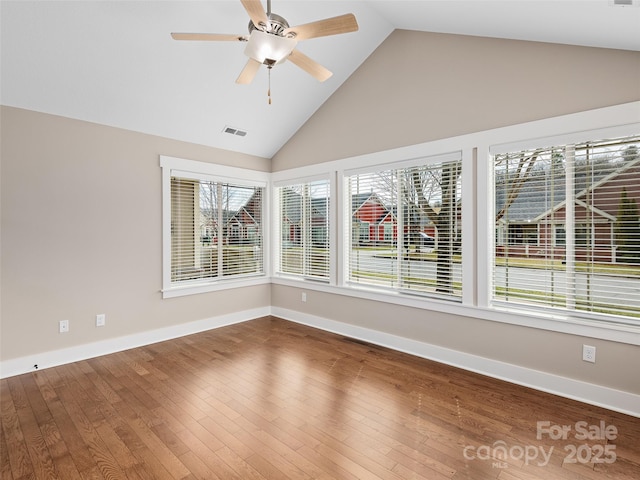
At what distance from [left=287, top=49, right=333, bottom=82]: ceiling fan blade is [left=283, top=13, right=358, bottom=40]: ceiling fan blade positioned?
0.22 metres

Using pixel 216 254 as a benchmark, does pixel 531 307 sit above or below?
below

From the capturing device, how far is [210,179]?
15.7 ft

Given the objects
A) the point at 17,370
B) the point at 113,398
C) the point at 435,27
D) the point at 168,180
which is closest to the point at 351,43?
the point at 435,27

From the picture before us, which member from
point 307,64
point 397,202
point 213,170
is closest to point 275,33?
point 307,64

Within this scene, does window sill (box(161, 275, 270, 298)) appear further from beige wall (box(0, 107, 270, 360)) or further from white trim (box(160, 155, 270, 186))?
white trim (box(160, 155, 270, 186))

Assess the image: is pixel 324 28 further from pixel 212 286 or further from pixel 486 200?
pixel 212 286

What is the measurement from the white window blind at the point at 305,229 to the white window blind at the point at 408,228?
0.47 meters

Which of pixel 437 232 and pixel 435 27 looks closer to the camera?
pixel 435 27

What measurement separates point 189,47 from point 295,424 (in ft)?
11.8

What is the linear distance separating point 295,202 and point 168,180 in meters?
1.88

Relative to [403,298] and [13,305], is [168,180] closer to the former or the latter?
[13,305]

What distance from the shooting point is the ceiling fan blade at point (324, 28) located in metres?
2.15

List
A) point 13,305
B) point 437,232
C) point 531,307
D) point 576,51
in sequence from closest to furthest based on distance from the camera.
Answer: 1. point 576,51
2. point 531,307
3. point 13,305
4. point 437,232

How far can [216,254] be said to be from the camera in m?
4.90
